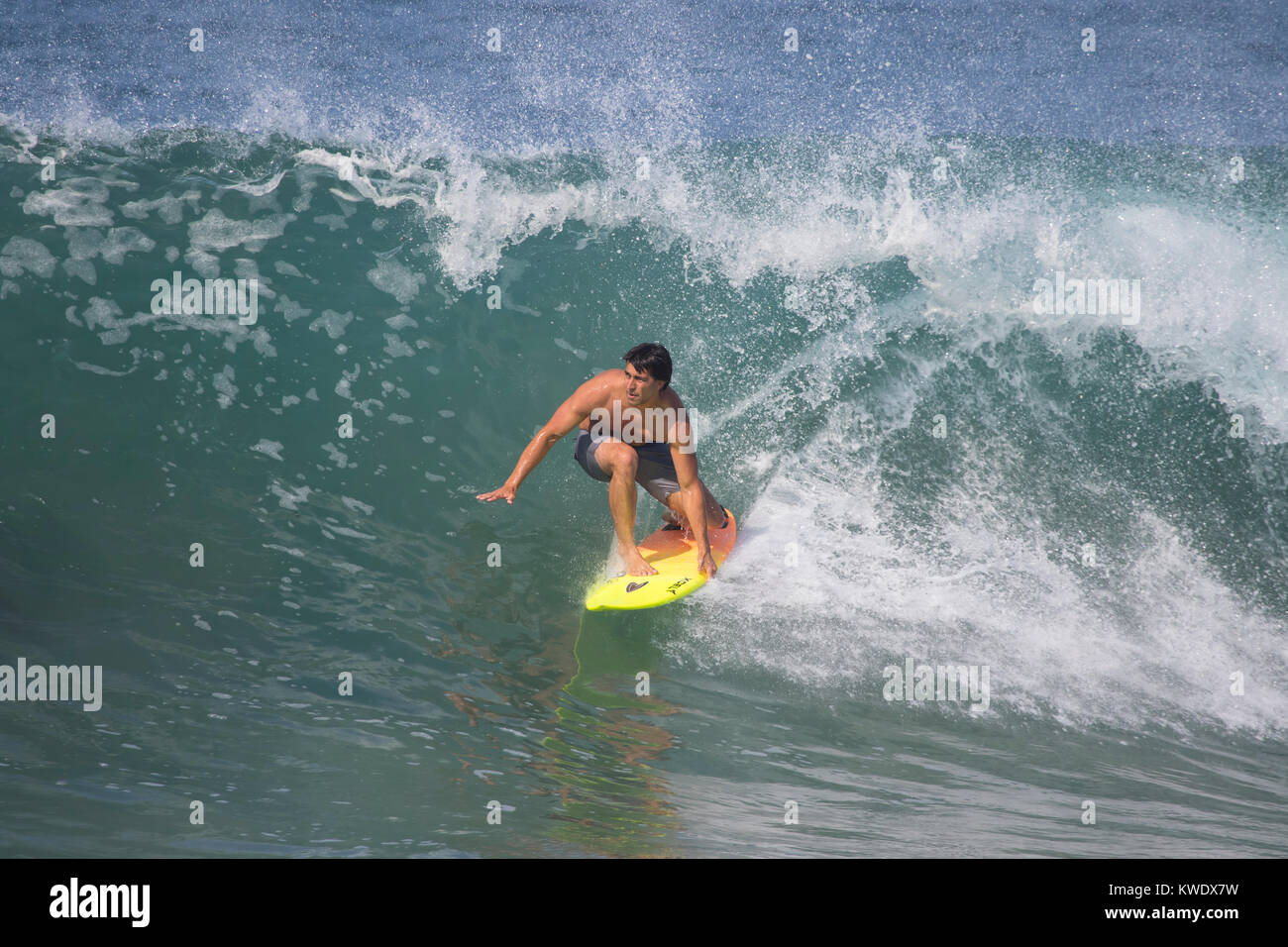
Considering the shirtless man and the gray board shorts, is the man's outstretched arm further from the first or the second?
the gray board shorts

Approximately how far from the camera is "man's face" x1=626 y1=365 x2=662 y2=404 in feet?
16.6

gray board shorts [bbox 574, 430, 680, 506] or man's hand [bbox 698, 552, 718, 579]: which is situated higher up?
gray board shorts [bbox 574, 430, 680, 506]

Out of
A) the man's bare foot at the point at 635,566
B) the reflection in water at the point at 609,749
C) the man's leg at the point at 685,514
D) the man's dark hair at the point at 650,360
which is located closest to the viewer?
the reflection in water at the point at 609,749

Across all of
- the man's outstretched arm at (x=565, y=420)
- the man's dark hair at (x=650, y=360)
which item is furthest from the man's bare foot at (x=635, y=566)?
the man's dark hair at (x=650, y=360)

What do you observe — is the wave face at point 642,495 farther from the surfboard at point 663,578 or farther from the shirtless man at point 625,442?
the shirtless man at point 625,442

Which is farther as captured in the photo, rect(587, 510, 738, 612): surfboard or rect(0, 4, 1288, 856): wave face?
rect(587, 510, 738, 612): surfboard

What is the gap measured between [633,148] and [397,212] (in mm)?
2147

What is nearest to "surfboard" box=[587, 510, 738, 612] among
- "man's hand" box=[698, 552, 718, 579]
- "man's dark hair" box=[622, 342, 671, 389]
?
"man's hand" box=[698, 552, 718, 579]

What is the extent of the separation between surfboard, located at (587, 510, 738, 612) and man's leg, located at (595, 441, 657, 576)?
9 cm

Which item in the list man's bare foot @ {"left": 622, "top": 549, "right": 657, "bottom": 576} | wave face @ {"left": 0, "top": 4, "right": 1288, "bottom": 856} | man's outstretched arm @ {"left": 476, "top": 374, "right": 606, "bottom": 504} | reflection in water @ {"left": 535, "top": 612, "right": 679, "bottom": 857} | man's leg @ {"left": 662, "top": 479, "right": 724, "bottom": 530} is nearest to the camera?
reflection in water @ {"left": 535, "top": 612, "right": 679, "bottom": 857}

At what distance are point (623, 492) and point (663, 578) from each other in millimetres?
535

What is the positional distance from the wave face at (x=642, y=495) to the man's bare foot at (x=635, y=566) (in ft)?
0.83

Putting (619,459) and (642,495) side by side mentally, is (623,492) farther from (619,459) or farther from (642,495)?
(642,495)

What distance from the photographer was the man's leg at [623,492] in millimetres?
5340
